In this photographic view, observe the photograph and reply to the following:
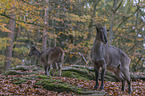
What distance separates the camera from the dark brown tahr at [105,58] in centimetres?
764

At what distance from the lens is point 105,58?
7898mm

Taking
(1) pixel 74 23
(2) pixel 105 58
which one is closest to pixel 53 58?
(2) pixel 105 58

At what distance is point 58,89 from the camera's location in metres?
7.72

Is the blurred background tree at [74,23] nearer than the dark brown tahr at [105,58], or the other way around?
the dark brown tahr at [105,58]

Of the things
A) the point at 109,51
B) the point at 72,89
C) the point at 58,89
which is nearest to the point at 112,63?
the point at 109,51

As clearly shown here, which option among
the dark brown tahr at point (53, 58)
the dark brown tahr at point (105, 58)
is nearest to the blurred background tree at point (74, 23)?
the dark brown tahr at point (53, 58)

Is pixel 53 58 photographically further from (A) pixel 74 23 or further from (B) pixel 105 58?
(A) pixel 74 23

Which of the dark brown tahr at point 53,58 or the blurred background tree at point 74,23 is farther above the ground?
the blurred background tree at point 74,23

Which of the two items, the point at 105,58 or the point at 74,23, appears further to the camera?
the point at 74,23

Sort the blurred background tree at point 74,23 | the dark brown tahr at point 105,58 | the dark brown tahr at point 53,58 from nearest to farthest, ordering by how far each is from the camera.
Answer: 1. the dark brown tahr at point 105,58
2. the dark brown tahr at point 53,58
3. the blurred background tree at point 74,23

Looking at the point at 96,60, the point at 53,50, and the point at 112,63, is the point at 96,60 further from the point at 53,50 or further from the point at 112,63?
the point at 53,50

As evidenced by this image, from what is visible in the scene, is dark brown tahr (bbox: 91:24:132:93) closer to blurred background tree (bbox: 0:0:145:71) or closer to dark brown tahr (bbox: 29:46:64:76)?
blurred background tree (bbox: 0:0:145:71)

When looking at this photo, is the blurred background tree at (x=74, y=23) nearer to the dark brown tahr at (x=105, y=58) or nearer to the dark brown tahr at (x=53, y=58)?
the dark brown tahr at (x=53, y=58)

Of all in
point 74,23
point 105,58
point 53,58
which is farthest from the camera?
point 74,23
